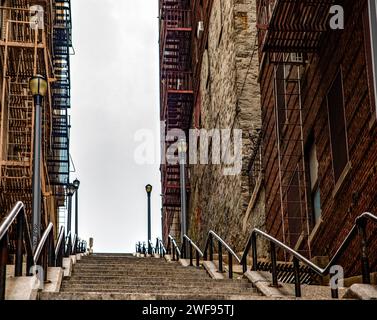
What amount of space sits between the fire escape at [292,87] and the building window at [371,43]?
1.71m

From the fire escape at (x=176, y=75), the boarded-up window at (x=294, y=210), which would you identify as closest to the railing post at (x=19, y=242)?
the boarded-up window at (x=294, y=210)

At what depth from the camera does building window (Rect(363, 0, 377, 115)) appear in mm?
12000

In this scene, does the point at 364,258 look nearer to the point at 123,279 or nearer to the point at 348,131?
the point at 348,131

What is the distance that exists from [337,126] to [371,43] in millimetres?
2452

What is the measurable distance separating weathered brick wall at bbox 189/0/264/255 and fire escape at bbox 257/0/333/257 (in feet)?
8.92

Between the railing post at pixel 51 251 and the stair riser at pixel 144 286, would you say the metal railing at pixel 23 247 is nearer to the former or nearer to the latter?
the railing post at pixel 51 251

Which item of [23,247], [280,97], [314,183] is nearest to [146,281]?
[23,247]

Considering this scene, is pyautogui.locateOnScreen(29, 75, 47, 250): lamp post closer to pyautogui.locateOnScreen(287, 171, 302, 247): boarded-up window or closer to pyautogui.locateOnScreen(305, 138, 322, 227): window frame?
pyautogui.locateOnScreen(305, 138, 322, 227): window frame

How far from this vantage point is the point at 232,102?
82.0ft

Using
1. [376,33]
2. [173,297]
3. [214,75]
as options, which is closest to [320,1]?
[376,33]

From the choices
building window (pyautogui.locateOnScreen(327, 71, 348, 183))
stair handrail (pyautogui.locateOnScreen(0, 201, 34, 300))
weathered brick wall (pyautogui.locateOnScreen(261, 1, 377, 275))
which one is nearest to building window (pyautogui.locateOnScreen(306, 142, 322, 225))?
weathered brick wall (pyautogui.locateOnScreen(261, 1, 377, 275))

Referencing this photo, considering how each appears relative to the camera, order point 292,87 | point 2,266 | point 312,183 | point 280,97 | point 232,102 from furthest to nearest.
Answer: point 232,102, point 280,97, point 292,87, point 312,183, point 2,266

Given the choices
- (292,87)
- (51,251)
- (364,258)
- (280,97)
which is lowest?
(51,251)
